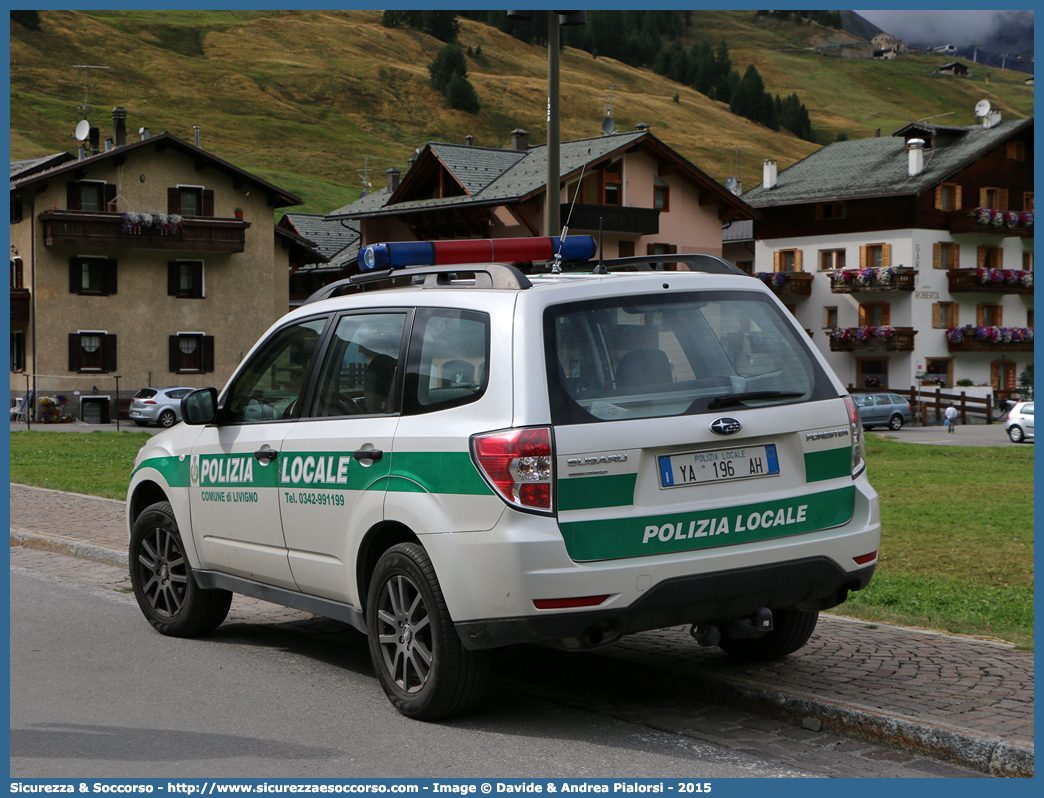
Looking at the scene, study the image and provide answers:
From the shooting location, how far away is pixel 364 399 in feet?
20.0

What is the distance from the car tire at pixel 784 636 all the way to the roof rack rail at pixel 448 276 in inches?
83.4

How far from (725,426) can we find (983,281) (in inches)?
2466

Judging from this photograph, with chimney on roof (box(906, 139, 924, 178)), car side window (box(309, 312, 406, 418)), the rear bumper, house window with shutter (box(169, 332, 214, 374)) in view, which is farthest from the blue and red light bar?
chimney on roof (box(906, 139, 924, 178))

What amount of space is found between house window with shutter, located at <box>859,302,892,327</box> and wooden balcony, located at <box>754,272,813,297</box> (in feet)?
10.3

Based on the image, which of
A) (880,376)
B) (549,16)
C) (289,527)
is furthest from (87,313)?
(289,527)

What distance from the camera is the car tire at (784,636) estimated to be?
634 cm

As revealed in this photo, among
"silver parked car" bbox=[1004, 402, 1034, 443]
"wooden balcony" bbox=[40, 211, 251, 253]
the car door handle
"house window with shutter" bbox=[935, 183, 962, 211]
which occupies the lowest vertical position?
"silver parked car" bbox=[1004, 402, 1034, 443]

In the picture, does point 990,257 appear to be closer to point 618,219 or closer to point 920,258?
point 920,258

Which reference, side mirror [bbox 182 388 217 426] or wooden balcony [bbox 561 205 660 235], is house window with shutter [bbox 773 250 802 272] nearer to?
wooden balcony [bbox 561 205 660 235]

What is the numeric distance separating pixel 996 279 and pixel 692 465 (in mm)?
63412

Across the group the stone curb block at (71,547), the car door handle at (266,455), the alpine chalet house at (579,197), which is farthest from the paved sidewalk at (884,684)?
the alpine chalet house at (579,197)

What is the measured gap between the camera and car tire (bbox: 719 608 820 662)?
634cm

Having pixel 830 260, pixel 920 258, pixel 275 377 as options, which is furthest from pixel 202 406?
pixel 830 260
